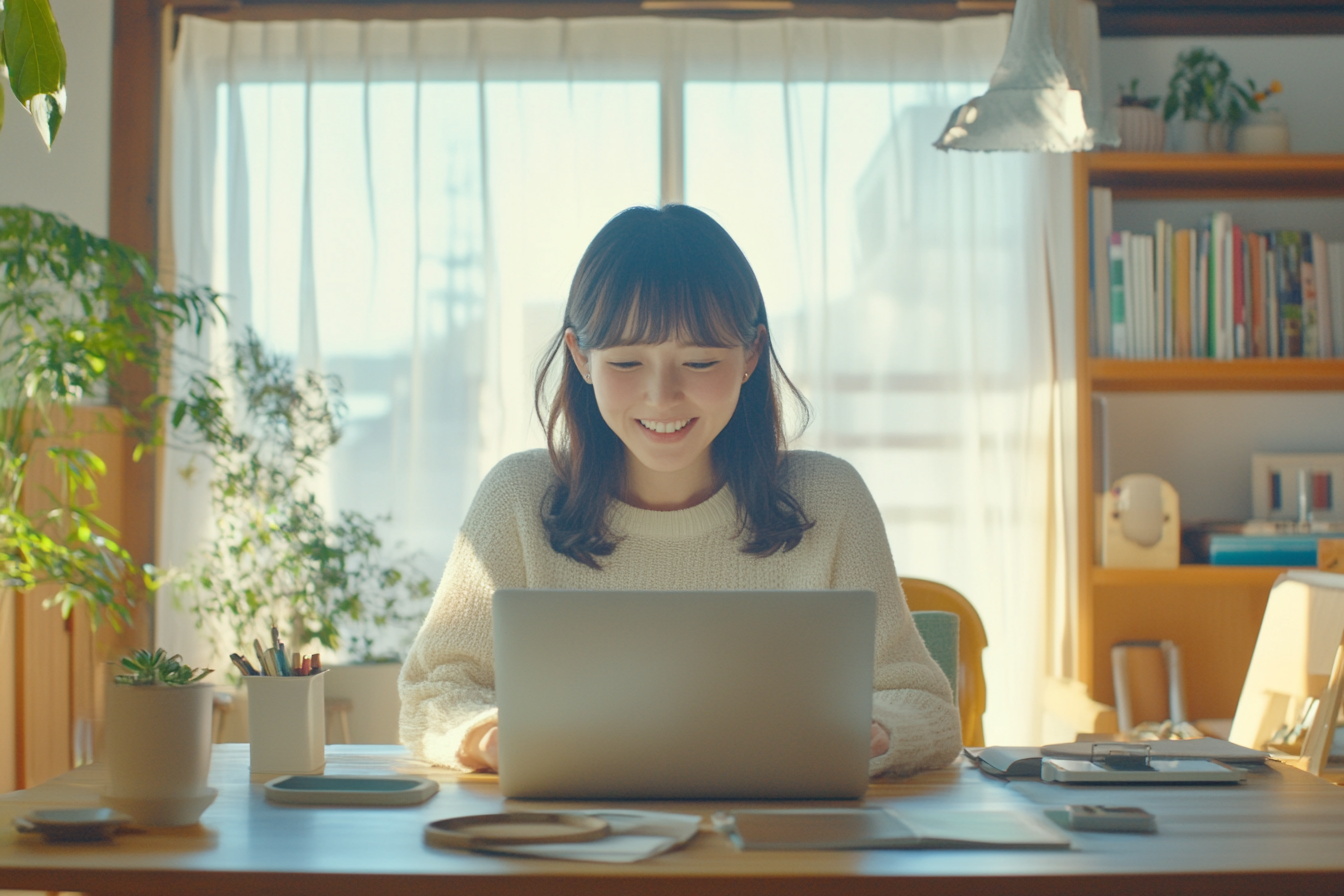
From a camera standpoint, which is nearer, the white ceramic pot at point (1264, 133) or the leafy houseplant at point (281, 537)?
the leafy houseplant at point (281, 537)

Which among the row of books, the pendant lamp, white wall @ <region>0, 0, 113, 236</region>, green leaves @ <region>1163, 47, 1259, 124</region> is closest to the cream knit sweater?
the pendant lamp

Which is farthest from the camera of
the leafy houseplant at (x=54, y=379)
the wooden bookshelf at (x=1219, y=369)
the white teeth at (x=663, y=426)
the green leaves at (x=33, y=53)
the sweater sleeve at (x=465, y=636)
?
the wooden bookshelf at (x=1219, y=369)

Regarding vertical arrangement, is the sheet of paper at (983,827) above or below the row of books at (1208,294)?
below

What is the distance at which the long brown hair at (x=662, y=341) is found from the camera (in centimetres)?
142

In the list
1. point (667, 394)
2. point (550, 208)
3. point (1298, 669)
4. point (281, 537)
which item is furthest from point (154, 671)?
point (550, 208)

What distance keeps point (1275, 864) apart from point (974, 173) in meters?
2.40

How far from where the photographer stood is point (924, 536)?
116 inches

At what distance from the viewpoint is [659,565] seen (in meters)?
1.49

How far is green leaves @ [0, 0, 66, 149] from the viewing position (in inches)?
34.6

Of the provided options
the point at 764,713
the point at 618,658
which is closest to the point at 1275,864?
the point at 764,713

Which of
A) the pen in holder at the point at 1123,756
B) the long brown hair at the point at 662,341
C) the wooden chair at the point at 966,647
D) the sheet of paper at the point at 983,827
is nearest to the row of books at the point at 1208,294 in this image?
the wooden chair at the point at 966,647

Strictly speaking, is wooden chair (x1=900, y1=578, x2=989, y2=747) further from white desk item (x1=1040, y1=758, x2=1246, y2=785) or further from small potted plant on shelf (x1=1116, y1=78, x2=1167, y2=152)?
small potted plant on shelf (x1=1116, y1=78, x2=1167, y2=152)

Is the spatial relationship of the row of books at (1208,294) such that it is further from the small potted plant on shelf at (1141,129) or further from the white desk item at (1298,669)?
the white desk item at (1298,669)

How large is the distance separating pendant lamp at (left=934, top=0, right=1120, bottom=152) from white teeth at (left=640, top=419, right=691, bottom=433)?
739mm
